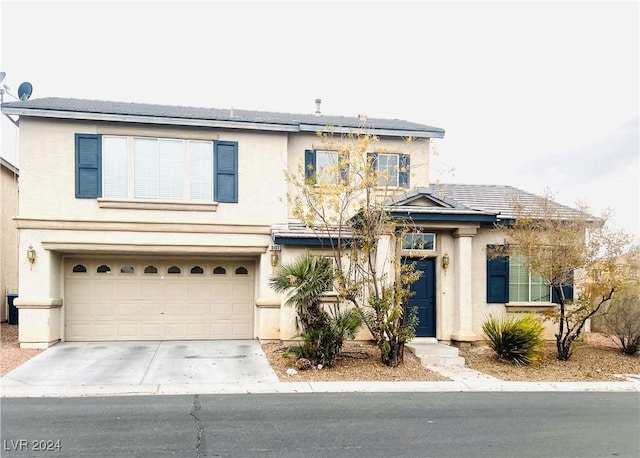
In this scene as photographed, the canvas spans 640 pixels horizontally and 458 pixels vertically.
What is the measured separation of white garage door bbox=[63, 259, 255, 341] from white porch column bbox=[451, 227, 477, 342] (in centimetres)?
573

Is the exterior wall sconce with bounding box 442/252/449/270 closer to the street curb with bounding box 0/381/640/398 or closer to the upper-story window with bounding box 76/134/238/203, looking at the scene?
the street curb with bounding box 0/381/640/398

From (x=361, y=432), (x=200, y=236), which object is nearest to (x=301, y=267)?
(x=200, y=236)

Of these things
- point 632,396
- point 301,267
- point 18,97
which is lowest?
point 632,396

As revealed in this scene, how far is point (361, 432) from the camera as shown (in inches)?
272

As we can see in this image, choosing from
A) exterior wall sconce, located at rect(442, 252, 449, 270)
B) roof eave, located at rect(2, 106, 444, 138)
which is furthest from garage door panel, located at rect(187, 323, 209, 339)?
exterior wall sconce, located at rect(442, 252, 449, 270)

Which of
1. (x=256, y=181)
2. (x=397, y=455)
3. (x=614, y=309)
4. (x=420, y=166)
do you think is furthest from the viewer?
(x=420, y=166)

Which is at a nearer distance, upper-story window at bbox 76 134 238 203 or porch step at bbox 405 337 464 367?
porch step at bbox 405 337 464 367

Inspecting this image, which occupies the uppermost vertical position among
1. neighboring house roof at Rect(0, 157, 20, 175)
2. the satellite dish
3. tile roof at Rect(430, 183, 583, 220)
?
the satellite dish

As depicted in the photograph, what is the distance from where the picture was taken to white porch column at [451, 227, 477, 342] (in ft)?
42.9

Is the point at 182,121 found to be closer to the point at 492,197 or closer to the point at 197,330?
the point at 197,330

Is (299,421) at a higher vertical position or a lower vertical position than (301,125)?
lower

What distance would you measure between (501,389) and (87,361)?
8842 mm

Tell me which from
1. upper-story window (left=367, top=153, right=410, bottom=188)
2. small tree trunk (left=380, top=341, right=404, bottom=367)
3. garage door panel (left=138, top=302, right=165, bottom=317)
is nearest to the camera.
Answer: small tree trunk (left=380, top=341, right=404, bottom=367)

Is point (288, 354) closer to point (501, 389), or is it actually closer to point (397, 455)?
point (501, 389)
